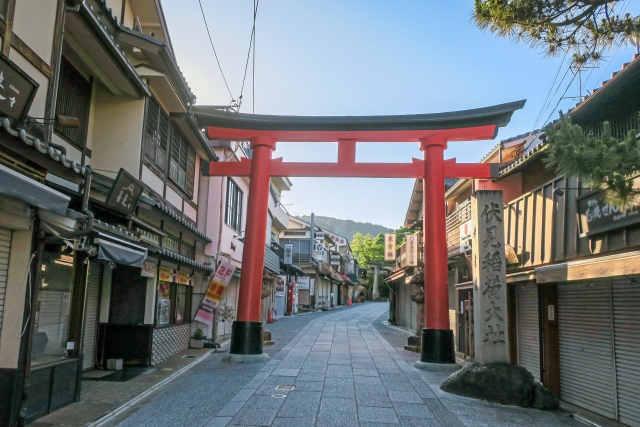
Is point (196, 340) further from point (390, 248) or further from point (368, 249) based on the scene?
point (368, 249)

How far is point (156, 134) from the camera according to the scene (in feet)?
43.4

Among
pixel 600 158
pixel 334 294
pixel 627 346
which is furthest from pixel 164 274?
pixel 334 294

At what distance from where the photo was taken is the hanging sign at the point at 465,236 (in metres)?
14.6

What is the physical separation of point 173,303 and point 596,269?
11582mm

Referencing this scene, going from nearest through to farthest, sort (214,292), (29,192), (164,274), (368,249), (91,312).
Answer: (29,192)
(91,312)
(164,274)
(214,292)
(368,249)

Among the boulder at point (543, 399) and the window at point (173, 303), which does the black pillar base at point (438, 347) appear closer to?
the boulder at point (543, 399)

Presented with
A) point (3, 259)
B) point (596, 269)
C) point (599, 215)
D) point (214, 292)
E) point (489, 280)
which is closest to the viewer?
point (3, 259)

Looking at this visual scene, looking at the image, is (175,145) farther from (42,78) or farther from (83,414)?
(83,414)

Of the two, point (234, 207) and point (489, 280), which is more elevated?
point (234, 207)

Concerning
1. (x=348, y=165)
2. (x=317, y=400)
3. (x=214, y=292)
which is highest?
(x=348, y=165)

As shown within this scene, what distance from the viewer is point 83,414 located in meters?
7.82

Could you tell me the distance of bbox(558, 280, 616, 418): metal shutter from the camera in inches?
337

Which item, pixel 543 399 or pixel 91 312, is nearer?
pixel 543 399

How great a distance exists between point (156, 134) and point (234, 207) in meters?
8.19
